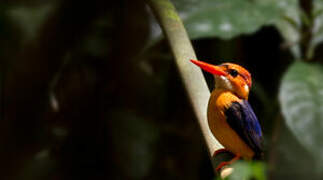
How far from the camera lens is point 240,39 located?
10.5 ft

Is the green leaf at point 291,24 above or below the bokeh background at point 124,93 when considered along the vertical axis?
above

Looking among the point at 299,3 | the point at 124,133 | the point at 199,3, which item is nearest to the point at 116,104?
the point at 124,133

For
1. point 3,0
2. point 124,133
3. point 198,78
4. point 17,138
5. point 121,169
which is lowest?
point 121,169

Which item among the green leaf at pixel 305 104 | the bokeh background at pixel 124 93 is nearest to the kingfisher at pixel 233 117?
the green leaf at pixel 305 104

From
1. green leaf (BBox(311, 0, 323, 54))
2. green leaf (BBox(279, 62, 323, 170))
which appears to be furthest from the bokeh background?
green leaf (BBox(279, 62, 323, 170))

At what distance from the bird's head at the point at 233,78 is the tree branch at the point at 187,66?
0.06 meters

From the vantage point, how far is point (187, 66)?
5.05 ft

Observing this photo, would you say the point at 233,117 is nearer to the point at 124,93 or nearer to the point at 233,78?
the point at 233,78

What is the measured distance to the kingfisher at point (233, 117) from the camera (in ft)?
4.77

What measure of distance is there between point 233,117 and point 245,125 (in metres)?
0.05

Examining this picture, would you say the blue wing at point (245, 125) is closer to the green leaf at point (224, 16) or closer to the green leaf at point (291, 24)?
the green leaf at point (224, 16)

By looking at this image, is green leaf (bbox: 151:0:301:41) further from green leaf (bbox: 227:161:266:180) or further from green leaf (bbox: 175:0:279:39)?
green leaf (bbox: 227:161:266:180)

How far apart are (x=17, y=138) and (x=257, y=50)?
1.54 m

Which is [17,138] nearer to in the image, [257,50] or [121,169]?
[121,169]
